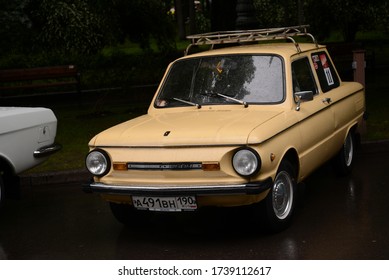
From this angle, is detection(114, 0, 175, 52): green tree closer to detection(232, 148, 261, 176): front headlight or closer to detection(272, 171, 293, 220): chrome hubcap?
detection(272, 171, 293, 220): chrome hubcap

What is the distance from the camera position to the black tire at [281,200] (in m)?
6.34

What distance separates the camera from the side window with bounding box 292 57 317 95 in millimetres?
7422

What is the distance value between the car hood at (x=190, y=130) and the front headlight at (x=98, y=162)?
0.10m

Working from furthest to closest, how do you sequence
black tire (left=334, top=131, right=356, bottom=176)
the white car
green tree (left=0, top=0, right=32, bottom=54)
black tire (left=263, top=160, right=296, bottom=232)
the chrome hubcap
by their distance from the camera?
green tree (left=0, top=0, right=32, bottom=54)
black tire (left=334, top=131, right=356, bottom=176)
the white car
the chrome hubcap
black tire (left=263, top=160, right=296, bottom=232)

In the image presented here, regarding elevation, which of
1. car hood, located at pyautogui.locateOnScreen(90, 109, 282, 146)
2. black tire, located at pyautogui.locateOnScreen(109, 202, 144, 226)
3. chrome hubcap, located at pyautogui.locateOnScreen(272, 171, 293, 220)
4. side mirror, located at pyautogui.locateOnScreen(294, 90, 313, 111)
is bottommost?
black tire, located at pyautogui.locateOnScreen(109, 202, 144, 226)

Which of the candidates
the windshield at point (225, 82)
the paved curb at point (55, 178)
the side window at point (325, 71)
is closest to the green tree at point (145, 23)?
the paved curb at point (55, 178)

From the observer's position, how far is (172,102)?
7520 mm

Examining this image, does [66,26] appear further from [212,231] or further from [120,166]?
[212,231]

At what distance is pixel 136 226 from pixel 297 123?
1900 mm

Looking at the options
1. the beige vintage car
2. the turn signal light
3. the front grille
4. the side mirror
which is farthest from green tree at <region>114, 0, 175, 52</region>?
the front grille

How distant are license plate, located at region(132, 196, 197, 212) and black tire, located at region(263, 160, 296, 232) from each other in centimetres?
67

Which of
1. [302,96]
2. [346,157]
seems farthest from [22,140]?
[346,157]

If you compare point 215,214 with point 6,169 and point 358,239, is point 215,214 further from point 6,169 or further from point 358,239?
point 6,169
